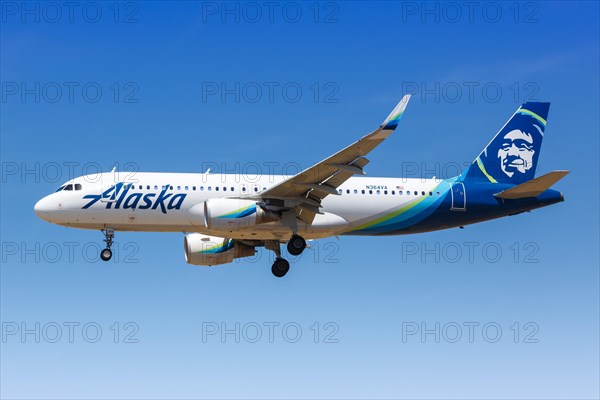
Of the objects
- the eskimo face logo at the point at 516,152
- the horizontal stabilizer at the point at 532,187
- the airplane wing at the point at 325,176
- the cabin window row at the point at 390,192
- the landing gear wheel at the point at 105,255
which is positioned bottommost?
the landing gear wheel at the point at 105,255

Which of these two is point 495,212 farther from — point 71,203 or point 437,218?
point 71,203

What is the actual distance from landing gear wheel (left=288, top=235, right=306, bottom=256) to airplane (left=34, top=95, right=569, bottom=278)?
4cm

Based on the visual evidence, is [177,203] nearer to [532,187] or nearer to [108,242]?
[108,242]

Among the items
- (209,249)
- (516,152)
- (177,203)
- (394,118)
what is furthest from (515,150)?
(177,203)

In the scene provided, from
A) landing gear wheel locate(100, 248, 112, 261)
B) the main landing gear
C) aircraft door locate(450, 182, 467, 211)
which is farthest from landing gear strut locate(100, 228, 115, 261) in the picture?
aircraft door locate(450, 182, 467, 211)

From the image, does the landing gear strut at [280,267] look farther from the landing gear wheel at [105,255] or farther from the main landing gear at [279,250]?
the landing gear wheel at [105,255]

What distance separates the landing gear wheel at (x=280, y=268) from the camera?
4678 centimetres

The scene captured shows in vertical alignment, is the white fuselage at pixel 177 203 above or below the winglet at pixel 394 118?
below

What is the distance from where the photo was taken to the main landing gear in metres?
44.8

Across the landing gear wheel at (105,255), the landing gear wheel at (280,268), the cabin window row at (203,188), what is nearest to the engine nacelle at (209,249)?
the landing gear wheel at (280,268)

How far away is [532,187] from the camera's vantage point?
45.8 m

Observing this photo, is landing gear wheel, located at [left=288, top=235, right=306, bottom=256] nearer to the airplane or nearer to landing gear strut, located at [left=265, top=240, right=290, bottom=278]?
the airplane

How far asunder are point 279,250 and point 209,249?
3.37 m

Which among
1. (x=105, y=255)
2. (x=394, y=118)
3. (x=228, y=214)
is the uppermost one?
(x=394, y=118)
